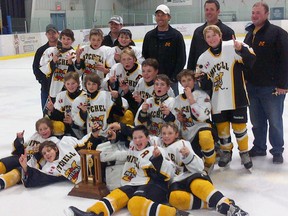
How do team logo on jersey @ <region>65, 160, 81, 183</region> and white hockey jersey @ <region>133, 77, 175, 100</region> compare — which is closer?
team logo on jersey @ <region>65, 160, 81, 183</region>

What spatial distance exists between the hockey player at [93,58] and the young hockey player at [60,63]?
3.5 inches

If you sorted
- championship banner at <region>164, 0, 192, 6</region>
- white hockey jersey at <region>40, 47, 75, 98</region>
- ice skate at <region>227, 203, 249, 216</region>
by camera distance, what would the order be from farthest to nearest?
championship banner at <region>164, 0, 192, 6</region> < white hockey jersey at <region>40, 47, 75, 98</region> < ice skate at <region>227, 203, 249, 216</region>

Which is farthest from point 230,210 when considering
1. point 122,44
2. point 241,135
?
point 122,44

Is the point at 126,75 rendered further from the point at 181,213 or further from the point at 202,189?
the point at 181,213

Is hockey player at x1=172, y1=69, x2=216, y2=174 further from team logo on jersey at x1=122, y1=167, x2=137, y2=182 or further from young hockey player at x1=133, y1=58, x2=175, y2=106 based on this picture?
team logo on jersey at x1=122, y1=167, x2=137, y2=182

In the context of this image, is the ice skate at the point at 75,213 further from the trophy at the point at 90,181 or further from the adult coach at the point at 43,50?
the adult coach at the point at 43,50

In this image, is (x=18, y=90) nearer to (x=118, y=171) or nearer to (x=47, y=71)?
(x=47, y=71)

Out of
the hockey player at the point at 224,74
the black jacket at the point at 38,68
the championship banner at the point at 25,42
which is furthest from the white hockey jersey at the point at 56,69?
the championship banner at the point at 25,42

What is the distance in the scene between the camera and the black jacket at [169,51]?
3873 mm

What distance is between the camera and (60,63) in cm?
402

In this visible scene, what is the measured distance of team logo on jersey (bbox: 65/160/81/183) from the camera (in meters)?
3.12

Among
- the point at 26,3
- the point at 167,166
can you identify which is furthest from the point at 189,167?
the point at 26,3

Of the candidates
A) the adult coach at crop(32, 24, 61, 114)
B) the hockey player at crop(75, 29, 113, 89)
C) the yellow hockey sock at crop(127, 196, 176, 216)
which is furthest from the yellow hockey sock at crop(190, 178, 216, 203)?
the adult coach at crop(32, 24, 61, 114)

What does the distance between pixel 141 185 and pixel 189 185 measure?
0.32m
